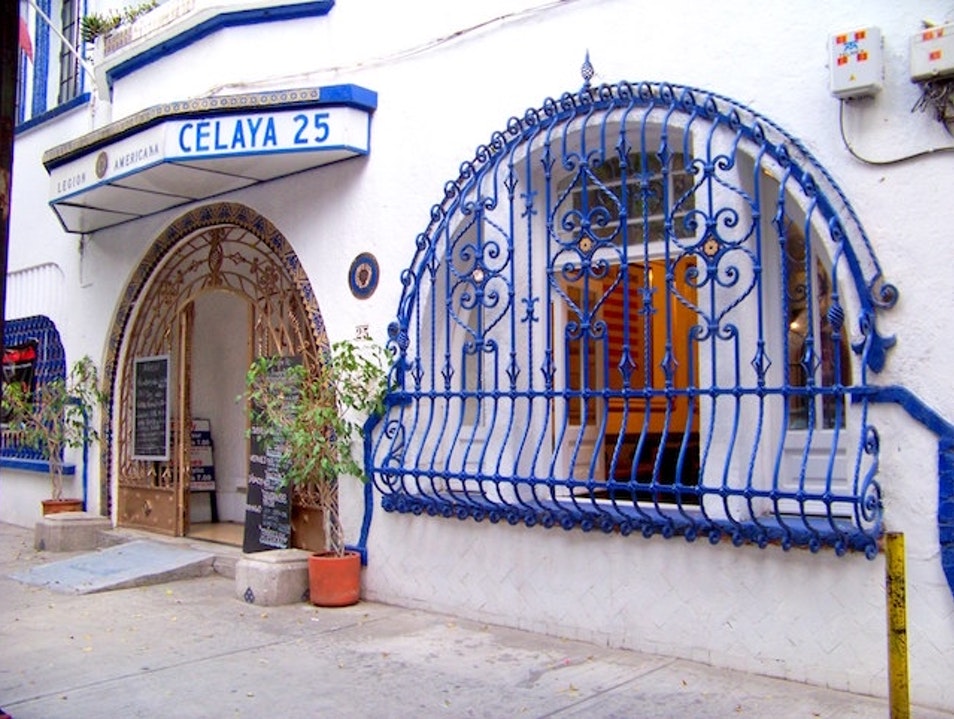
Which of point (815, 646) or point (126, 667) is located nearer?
point (815, 646)

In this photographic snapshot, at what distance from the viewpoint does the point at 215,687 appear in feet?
17.8

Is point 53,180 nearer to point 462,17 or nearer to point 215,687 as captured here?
point 462,17

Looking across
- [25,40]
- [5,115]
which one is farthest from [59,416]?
[5,115]

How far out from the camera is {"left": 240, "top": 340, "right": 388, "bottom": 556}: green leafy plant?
729 centimetres

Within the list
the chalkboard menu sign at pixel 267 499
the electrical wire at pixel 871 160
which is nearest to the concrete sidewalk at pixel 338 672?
the chalkboard menu sign at pixel 267 499

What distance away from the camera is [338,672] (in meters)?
5.68

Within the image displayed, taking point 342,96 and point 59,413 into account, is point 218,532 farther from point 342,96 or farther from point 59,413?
point 342,96

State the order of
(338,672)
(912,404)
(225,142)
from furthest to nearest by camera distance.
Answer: (225,142), (338,672), (912,404)

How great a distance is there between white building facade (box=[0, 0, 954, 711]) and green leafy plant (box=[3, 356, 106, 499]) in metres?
1.00

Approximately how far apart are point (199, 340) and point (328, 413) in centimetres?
492

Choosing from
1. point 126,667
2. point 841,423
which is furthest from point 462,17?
point 126,667

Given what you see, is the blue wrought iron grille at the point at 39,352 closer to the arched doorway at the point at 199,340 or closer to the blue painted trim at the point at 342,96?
the arched doorway at the point at 199,340

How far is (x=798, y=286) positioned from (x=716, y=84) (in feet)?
4.34

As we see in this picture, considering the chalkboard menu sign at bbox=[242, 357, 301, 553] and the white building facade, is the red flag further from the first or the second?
the chalkboard menu sign at bbox=[242, 357, 301, 553]
